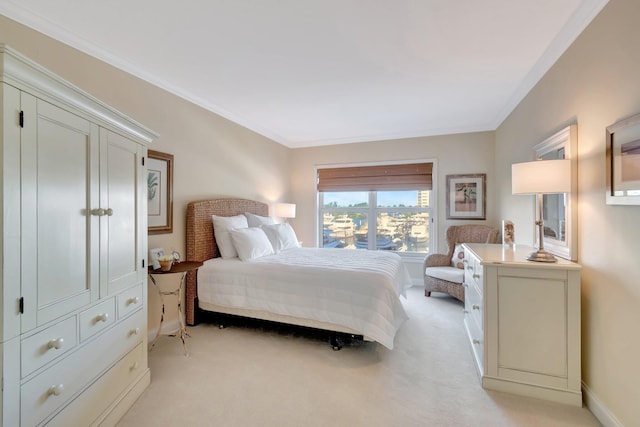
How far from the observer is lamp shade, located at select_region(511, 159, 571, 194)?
73.0 inches

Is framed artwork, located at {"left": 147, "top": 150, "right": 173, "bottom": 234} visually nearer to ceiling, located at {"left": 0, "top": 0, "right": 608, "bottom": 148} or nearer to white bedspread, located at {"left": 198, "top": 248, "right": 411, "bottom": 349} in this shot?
white bedspread, located at {"left": 198, "top": 248, "right": 411, "bottom": 349}

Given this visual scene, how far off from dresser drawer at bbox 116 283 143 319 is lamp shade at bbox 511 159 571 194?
2747 mm

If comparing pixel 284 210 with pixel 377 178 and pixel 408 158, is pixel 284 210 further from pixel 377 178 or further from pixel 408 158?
pixel 408 158

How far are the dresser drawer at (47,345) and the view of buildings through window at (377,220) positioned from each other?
4.33 meters

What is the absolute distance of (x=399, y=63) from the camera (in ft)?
8.14

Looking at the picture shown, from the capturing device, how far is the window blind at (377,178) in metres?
4.69

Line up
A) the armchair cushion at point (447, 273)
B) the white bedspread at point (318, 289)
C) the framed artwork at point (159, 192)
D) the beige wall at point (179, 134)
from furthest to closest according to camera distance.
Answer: the armchair cushion at point (447, 273)
the framed artwork at point (159, 192)
the white bedspread at point (318, 289)
the beige wall at point (179, 134)

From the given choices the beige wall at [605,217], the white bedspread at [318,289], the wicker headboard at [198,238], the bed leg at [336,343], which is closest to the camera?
the beige wall at [605,217]

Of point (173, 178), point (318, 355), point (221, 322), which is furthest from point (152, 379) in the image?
point (173, 178)

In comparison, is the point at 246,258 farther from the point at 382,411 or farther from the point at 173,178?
the point at 382,411

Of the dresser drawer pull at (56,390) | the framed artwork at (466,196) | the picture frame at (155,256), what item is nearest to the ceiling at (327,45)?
the framed artwork at (466,196)

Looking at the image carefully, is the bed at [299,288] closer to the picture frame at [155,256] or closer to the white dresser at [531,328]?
the picture frame at [155,256]

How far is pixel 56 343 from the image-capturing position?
1234 mm

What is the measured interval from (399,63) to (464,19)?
→ 2.09ft
